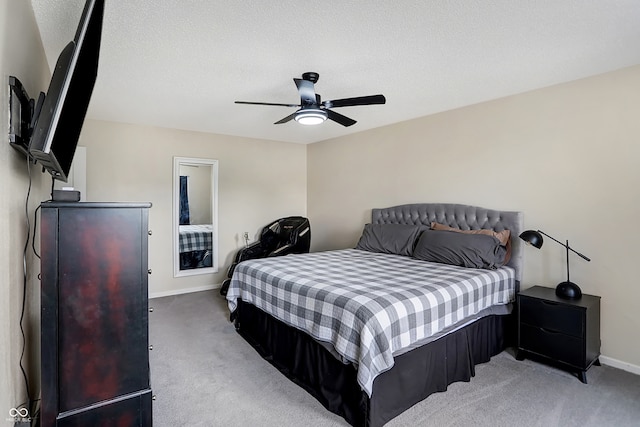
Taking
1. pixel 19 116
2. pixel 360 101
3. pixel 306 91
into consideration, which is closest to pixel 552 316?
pixel 360 101

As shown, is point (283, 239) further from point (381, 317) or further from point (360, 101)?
point (381, 317)

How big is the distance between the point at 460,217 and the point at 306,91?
2361 millimetres

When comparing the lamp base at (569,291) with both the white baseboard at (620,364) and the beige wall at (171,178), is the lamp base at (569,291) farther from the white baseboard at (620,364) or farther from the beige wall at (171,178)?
the beige wall at (171,178)

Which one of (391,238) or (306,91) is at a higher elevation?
(306,91)

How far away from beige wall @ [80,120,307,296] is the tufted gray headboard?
205 cm

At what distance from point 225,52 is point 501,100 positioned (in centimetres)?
290

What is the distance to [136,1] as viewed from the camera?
187cm

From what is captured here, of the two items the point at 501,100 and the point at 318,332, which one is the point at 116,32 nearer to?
the point at 318,332

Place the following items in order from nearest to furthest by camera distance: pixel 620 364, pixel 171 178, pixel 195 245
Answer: pixel 620 364 < pixel 171 178 < pixel 195 245

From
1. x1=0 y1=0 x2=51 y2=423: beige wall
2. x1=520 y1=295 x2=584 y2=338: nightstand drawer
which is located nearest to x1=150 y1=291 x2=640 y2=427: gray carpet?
x1=520 y1=295 x2=584 y2=338: nightstand drawer

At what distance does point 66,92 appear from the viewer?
128cm

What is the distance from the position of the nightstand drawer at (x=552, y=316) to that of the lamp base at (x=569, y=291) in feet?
0.61

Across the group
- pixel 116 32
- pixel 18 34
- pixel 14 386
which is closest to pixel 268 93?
pixel 116 32

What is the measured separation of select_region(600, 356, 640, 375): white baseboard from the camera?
270cm
